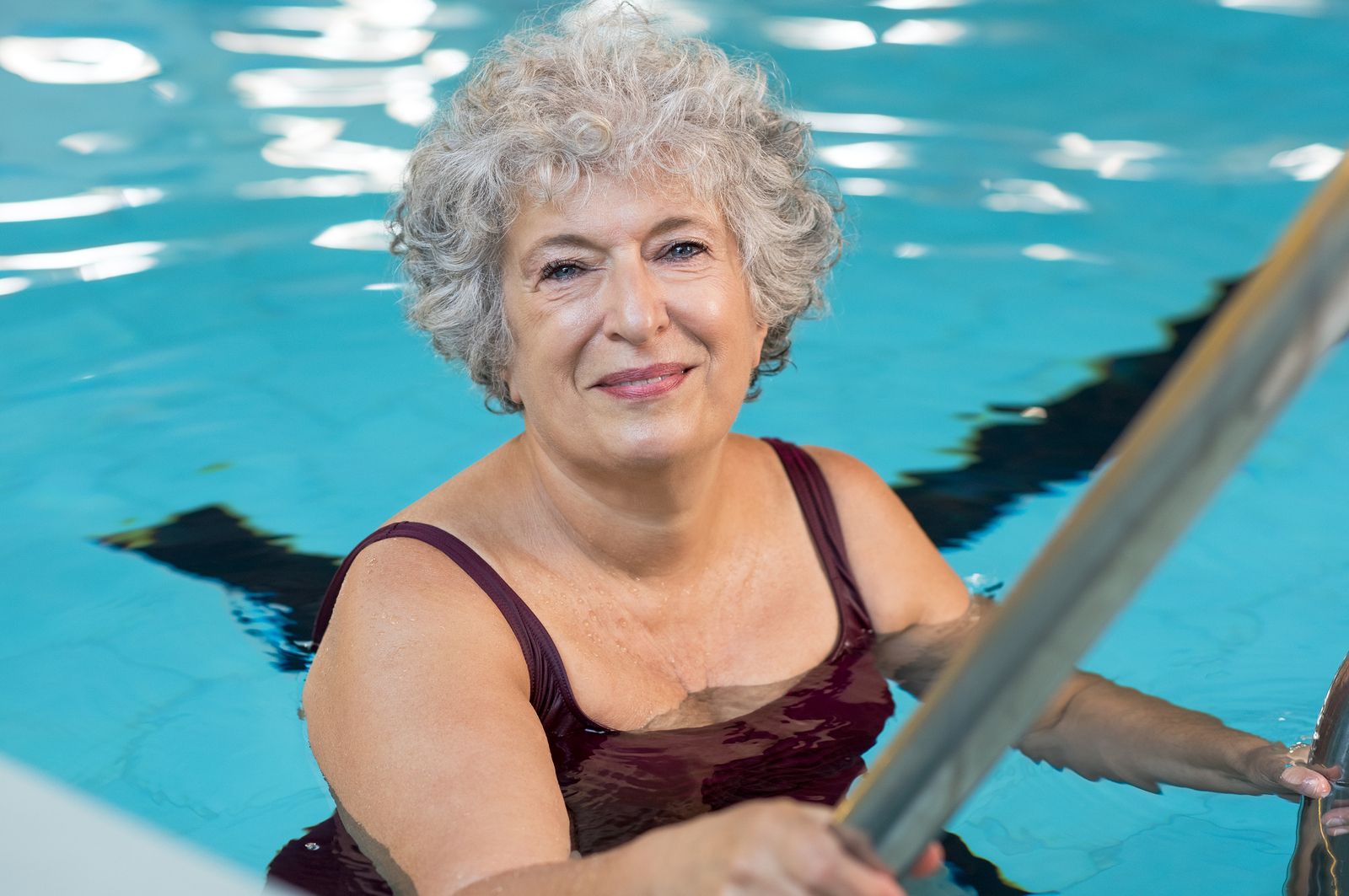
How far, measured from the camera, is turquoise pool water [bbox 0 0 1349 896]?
2.99m

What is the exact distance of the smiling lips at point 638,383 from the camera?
2.02 meters

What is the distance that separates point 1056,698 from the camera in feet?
6.68

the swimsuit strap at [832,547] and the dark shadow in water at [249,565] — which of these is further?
the dark shadow in water at [249,565]

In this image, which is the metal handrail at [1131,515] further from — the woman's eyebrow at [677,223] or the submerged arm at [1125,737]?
the woman's eyebrow at [677,223]

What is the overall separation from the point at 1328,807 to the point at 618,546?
1060mm

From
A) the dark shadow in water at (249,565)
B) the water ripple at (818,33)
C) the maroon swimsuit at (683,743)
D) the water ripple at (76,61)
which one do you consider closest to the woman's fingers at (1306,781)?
the maroon swimsuit at (683,743)

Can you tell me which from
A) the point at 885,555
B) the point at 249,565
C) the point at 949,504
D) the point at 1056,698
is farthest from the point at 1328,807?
the point at 249,565

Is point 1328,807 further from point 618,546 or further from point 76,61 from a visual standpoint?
point 76,61

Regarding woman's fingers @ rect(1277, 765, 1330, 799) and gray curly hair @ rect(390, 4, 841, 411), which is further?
gray curly hair @ rect(390, 4, 841, 411)

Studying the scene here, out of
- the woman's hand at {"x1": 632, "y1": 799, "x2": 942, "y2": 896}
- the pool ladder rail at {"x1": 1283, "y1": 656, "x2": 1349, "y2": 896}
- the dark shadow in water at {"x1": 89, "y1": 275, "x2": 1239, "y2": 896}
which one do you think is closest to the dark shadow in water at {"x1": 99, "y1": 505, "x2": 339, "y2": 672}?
the dark shadow in water at {"x1": 89, "y1": 275, "x2": 1239, "y2": 896}

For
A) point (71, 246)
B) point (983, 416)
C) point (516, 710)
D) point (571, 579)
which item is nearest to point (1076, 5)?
point (983, 416)

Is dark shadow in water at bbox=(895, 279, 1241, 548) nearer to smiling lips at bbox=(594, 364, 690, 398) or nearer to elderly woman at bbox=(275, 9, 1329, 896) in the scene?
elderly woman at bbox=(275, 9, 1329, 896)

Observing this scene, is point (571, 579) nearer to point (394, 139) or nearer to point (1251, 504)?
point (1251, 504)

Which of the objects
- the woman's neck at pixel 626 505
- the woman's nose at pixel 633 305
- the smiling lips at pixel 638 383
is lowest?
the woman's neck at pixel 626 505
